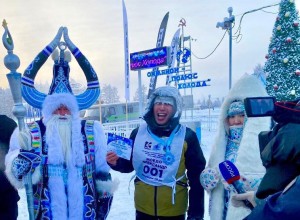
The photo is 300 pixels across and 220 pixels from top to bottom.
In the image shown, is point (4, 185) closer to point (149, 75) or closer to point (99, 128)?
point (99, 128)

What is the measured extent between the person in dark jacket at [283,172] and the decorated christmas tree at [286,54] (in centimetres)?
866

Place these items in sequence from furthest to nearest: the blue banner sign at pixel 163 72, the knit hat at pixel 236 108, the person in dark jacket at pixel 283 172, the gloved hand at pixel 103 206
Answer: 1. the blue banner sign at pixel 163 72
2. the gloved hand at pixel 103 206
3. the knit hat at pixel 236 108
4. the person in dark jacket at pixel 283 172

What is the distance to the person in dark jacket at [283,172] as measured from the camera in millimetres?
793

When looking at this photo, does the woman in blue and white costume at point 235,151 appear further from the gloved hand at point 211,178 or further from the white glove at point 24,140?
the white glove at point 24,140

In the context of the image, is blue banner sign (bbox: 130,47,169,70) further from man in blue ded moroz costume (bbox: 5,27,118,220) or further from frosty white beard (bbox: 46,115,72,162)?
frosty white beard (bbox: 46,115,72,162)

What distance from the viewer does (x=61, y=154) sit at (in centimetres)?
247

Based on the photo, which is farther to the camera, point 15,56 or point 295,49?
point 295,49

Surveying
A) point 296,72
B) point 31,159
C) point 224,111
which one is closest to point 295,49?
point 296,72


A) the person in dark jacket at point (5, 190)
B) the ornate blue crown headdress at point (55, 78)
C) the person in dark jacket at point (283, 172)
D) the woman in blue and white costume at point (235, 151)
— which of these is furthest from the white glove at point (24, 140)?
the person in dark jacket at point (283, 172)

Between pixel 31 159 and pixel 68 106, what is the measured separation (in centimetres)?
56

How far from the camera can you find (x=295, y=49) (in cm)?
884

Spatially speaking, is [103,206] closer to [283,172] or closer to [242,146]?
[242,146]

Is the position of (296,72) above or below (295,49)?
below

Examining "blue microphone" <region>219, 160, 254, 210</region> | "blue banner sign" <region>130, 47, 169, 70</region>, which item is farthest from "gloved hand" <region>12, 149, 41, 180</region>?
"blue banner sign" <region>130, 47, 169, 70</region>
